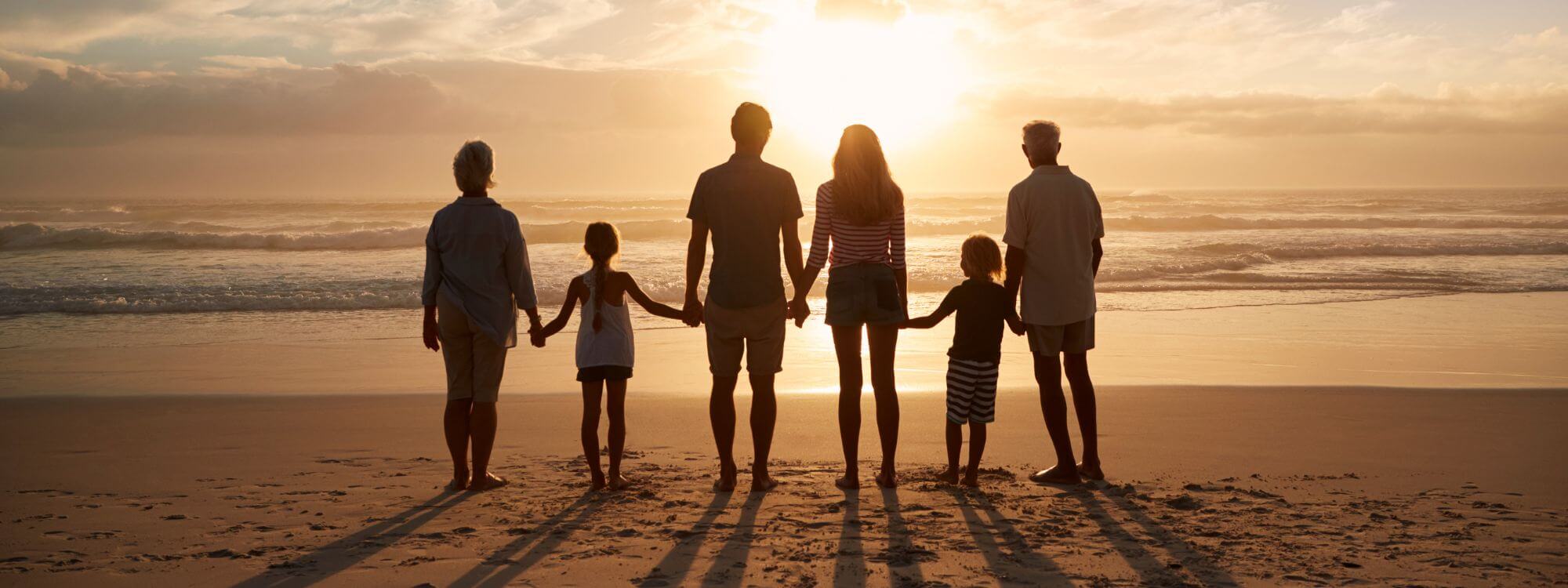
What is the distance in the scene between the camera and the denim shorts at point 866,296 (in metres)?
4.79

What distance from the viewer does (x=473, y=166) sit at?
16.0ft

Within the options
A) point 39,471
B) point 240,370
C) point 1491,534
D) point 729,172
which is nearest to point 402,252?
point 240,370

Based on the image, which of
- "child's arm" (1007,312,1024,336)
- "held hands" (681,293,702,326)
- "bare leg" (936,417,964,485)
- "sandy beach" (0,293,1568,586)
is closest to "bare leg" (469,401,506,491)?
"sandy beach" (0,293,1568,586)

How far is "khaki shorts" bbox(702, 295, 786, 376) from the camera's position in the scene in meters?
4.82

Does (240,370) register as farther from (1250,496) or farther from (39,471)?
(1250,496)

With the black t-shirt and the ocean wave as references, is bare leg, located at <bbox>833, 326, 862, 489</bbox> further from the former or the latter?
the ocean wave

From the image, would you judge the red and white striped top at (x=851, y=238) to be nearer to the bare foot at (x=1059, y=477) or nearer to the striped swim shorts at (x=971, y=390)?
the striped swim shorts at (x=971, y=390)

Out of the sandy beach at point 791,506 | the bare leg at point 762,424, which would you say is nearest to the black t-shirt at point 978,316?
the sandy beach at point 791,506

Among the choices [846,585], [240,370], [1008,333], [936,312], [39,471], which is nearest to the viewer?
[846,585]

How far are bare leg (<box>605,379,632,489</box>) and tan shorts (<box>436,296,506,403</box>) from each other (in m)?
0.52

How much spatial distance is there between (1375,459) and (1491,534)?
4.81ft

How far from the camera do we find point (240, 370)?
9.40 m

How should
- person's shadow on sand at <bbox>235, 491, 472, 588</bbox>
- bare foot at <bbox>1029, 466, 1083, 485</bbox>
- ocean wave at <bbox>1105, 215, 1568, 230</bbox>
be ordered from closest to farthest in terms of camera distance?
person's shadow on sand at <bbox>235, 491, 472, 588</bbox> → bare foot at <bbox>1029, 466, 1083, 485</bbox> → ocean wave at <bbox>1105, 215, 1568, 230</bbox>

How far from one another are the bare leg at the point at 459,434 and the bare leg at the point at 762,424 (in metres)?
1.33
